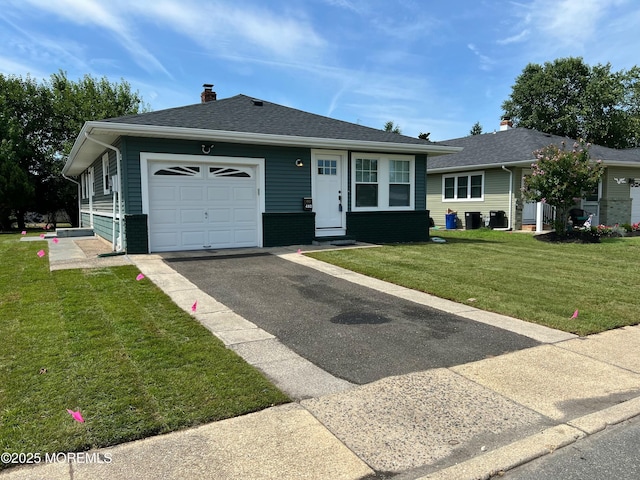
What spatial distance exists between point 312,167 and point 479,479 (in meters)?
10.5

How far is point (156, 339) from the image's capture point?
454 centimetres

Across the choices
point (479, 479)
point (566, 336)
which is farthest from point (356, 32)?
point (479, 479)

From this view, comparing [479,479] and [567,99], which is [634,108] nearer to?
[567,99]

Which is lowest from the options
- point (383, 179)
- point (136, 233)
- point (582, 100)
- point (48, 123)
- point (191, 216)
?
point (136, 233)

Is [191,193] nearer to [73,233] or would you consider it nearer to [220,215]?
[220,215]

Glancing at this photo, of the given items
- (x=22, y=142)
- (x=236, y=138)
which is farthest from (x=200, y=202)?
(x=22, y=142)

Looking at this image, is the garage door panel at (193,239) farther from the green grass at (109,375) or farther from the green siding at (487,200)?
the green siding at (487,200)

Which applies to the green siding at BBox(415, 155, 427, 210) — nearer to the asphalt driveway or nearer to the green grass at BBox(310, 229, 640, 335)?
the green grass at BBox(310, 229, 640, 335)

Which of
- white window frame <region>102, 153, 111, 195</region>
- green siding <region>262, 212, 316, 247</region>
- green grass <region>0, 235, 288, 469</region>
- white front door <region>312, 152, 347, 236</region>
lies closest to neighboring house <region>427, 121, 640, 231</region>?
white front door <region>312, 152, 347, 236</region>

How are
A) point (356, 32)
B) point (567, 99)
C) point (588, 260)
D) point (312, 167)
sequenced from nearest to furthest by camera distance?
point (588, 260) → point (312, 167) → point (356, 32) → point (567, 99)

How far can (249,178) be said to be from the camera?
11617 mm

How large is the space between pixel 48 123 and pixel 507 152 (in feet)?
92.9

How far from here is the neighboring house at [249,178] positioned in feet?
33.7

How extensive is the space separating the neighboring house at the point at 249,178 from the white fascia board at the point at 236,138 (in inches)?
1.1
